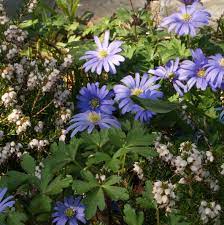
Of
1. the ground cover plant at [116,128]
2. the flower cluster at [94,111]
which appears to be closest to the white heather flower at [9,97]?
the ground cover plant at [116,128]

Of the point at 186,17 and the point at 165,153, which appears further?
the point at 186,17

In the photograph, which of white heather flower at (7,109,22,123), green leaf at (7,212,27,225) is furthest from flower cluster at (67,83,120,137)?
green leaf at (7,212,27,225)

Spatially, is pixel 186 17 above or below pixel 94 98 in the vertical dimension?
above

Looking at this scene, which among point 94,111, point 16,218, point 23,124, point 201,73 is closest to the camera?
Result: point 16,218

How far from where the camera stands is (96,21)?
13.4 feet

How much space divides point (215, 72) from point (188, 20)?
44 cm

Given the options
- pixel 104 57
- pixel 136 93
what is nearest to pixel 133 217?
pixel 136 93

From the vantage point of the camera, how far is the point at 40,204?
2.07m

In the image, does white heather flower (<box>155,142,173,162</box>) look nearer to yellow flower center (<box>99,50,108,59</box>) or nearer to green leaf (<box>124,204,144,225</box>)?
green leaf (<box>124,204,144,225</box>)

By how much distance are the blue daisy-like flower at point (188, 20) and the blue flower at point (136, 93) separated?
30 cm

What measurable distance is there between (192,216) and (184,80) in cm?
81

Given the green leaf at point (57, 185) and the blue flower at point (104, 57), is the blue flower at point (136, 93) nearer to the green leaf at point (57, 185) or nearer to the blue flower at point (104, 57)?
the blue flower at point (104, 57)

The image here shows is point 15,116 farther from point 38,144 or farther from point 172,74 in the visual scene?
point 172,74

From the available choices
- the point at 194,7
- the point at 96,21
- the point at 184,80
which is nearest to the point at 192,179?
the point at 184,80
